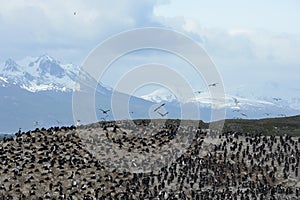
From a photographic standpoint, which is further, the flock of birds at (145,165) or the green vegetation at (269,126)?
the green vegetation at (269,126)

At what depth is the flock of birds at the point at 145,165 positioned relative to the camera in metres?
60.7

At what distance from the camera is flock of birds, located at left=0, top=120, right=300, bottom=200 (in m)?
60.7

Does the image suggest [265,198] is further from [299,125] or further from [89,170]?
[299,125]

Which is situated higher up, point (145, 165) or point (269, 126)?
point (269, 126)

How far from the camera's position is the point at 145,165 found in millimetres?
68562

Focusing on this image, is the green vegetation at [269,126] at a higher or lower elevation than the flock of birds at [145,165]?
higher

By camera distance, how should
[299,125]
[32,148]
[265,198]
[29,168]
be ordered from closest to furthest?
1. [265,198]
2. [29,168]
3. [32,148]
4. [299,125]

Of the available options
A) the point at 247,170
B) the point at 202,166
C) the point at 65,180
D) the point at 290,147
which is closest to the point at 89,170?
the point at 65,180

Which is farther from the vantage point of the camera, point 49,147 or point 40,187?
point 49,147

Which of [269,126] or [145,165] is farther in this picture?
[269,126]

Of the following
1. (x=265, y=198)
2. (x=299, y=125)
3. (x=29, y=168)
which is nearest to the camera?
(x=265, y=198)

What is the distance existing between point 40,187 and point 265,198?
912 inches

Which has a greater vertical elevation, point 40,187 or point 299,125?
point 299,125

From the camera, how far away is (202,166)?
222ft
